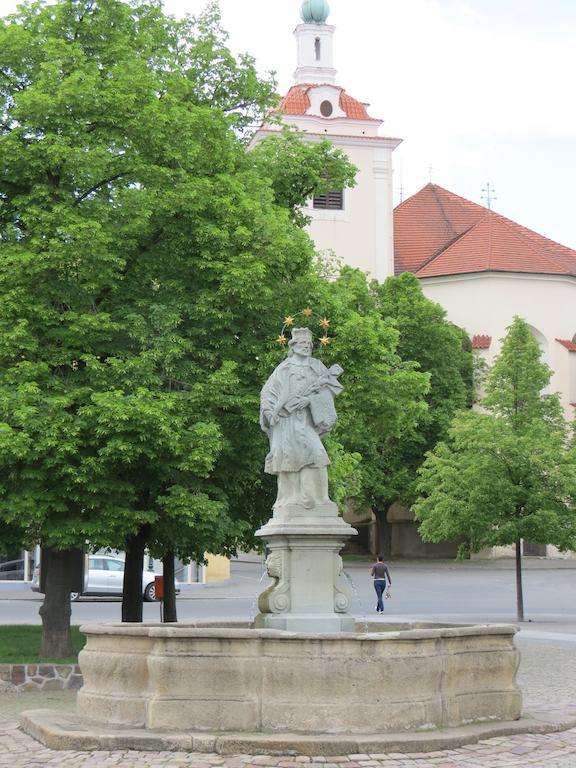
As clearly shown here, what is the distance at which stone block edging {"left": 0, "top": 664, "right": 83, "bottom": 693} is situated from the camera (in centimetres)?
1516

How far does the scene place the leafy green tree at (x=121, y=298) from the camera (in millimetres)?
15484

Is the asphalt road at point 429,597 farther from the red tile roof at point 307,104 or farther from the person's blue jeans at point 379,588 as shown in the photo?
the red tile roof at point 307,104

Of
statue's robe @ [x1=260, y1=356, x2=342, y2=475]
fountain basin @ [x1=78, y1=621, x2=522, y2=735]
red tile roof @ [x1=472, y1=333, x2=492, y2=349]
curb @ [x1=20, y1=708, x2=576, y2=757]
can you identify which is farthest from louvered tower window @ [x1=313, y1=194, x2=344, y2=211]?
curb @ [x1=20, y1=708, x2=576, y2=757]

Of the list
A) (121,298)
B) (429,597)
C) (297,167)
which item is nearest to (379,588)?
(429,597)

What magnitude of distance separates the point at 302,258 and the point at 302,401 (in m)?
6.52

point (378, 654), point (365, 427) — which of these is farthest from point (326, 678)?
point (365, 427)

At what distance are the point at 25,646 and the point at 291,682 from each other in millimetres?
9445

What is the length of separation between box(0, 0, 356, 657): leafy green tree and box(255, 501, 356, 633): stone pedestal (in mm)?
3770

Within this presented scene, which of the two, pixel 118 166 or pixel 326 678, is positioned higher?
pixel 118 166

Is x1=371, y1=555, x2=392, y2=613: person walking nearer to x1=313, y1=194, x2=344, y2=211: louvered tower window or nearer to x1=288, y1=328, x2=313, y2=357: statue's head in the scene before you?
x1=288, y1=328, x2=313, y2=357: statue's head

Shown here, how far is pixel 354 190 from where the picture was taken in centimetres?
5250

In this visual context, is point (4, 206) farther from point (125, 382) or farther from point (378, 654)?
point (378, 654)

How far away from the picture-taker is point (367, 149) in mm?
53250

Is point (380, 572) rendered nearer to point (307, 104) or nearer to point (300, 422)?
point (300, 422)
